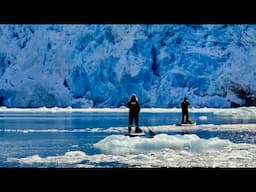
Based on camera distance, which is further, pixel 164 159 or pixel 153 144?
pixel 153 144

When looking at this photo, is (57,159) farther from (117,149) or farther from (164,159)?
(164,159)

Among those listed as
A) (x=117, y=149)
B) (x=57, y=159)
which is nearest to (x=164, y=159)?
(x=117, y=149)

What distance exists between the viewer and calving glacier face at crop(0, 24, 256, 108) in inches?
226

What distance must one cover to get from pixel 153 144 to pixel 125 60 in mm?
2857

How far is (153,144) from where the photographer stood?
16.7 feet

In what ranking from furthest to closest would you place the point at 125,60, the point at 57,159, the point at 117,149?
1. the point at 125,60
2. the point at 117,149
3. the point at 57,159

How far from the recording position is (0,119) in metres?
6.54

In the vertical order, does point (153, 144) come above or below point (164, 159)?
above

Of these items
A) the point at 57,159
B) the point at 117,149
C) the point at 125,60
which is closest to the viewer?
the point at 57,159

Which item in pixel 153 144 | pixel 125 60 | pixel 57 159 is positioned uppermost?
pixel 125 60

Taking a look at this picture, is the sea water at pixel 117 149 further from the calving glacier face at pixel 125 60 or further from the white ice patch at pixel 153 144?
the calving glacier face at pixel 125 60

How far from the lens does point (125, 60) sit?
25.5 feet

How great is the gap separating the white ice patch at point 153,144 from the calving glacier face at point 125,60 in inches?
23.4
